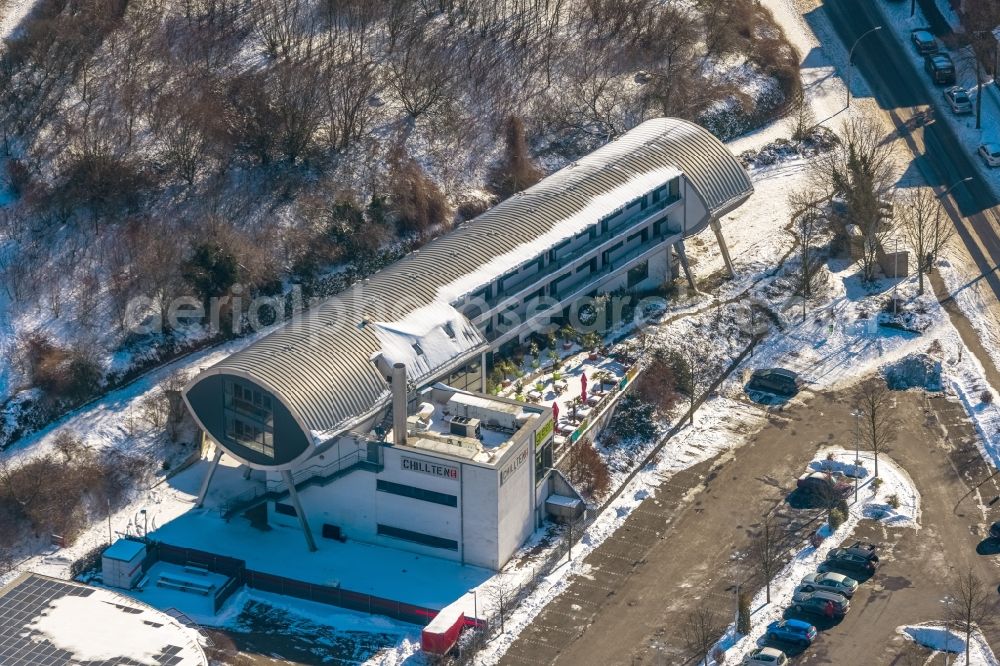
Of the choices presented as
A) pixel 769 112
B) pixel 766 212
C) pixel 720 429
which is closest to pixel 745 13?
pixel 769 112

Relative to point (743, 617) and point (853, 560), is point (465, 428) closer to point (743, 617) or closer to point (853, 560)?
point (743, 617)

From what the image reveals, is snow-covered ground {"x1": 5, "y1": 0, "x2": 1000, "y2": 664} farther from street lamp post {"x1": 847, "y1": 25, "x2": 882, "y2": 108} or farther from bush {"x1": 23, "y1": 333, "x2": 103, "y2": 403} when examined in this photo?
street lamp post {"x1": 847, "y1": 25, "x2": 882, "y2": 108}

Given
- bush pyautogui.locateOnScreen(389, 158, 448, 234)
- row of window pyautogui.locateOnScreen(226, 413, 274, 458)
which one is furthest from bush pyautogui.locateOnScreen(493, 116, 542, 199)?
row of window pyautogui.locateOnScreen(226, 413, 274, 458)

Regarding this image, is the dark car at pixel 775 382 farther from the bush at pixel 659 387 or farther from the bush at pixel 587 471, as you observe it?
the bush at pixel 587 471

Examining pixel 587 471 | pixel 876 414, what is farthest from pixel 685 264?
pixel 587 471

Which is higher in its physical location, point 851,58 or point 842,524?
point 851,58
